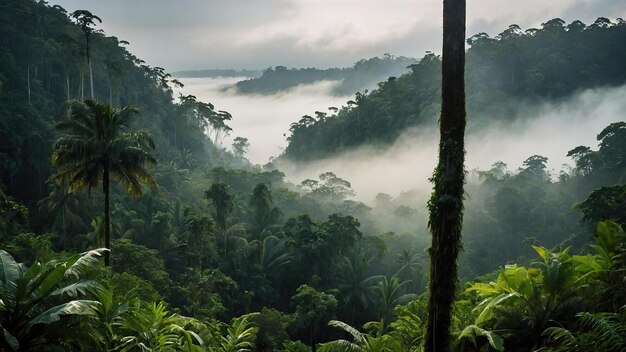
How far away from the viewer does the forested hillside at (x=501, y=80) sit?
8856 centimetres

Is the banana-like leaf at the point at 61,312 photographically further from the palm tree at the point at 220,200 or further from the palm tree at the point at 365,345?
the palm tree at the point at 220,200

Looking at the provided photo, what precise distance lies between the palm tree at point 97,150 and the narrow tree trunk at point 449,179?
12.7 metres

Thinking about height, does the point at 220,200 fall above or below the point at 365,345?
above

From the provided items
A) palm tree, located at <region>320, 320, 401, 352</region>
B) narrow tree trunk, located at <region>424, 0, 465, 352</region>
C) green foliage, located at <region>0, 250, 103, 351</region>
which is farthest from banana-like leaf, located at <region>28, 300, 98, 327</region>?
narrow tree trunk, located at <region>424, 0, 465, 352</region>

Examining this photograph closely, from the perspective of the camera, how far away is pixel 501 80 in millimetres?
92625

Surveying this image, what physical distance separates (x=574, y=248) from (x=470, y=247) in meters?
11.1

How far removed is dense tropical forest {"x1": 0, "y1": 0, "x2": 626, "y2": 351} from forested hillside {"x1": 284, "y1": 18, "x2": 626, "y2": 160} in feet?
1.22

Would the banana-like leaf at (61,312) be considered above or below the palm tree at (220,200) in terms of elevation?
above

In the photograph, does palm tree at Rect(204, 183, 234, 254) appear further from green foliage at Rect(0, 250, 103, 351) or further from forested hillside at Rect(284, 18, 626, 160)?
forested hillside at Rect(284, 18, 626, 160)

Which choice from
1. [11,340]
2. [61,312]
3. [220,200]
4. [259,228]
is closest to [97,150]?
[61,312]

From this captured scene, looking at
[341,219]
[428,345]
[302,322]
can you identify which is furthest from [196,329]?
[341,219]

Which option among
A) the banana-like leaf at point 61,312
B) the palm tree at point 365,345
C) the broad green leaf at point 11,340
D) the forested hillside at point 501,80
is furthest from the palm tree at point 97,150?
the forested hillside at point 501,80

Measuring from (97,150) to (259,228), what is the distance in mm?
31038

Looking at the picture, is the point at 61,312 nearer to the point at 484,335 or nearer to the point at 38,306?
the point at 38,306
